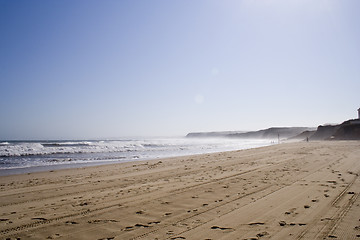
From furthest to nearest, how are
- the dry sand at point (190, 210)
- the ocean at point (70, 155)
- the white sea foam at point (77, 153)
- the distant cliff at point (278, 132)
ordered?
the distant cliff at point (278, 132)
the white sea foam at point (77, 153)
the ocean at point (70, 155)
the dry sand at point (190, 210)

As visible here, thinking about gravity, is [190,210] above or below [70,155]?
above

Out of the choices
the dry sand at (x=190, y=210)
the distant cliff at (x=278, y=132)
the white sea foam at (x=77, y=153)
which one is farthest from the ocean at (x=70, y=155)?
the distant cliff at (x=278, y=132)

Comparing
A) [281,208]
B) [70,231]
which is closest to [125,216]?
[70,231]

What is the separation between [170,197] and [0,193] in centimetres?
555

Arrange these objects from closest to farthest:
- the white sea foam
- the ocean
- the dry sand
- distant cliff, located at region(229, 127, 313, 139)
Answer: the dry sand → the ocean → the white sea foam → distant cliff, located at region(229, 127, 313, 139)

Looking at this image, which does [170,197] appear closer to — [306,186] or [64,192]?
[64,192]

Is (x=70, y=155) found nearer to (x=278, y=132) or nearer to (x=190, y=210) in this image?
(x=190, y=210)

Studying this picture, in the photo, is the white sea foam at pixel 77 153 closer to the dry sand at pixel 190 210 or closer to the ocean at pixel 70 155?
the ocean at pixel 70 155

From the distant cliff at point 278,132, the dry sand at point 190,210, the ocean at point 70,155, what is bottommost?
the ocean at point 70,155

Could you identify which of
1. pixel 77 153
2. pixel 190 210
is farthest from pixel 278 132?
pixel 190 210

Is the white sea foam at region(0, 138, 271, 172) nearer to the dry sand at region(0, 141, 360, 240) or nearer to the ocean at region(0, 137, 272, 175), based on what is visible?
the ocean at region(0, 137, 272, 175)

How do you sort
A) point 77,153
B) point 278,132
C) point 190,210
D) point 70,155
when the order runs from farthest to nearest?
point 278,132 → point 77,153 → point 70,155 → point 190,210

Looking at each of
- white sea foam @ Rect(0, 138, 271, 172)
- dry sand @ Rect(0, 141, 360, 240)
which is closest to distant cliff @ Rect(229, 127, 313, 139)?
white sea foam @ Rect(0, 138, 271, 172)

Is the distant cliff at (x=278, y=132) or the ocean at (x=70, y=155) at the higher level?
the distant cliff at (x=278, y=132)
